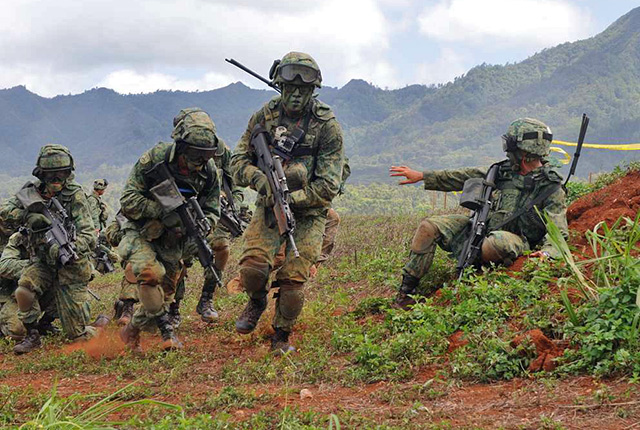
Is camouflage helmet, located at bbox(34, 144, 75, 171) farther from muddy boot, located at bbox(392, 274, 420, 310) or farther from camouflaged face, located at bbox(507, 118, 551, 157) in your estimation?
camouflaged face, located at bbox(507, 118, 551, 157)

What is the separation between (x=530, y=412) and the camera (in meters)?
4.27

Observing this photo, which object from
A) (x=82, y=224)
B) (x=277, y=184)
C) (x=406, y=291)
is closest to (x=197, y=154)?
(x=277, y=184)

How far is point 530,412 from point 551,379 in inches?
21.7

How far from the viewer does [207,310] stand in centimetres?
886

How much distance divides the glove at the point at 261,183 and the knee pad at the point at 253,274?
1.93 feet

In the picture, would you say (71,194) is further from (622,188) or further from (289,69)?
(622,188)

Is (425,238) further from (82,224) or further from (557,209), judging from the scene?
(82,224)

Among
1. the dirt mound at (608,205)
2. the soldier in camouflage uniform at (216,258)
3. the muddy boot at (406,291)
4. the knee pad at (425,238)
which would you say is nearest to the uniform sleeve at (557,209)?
the dirt mound at (608,205)

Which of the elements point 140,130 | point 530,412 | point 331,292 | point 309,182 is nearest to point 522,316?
point 530,412

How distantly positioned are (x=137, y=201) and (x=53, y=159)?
150cm

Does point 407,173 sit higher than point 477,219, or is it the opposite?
point 407,173

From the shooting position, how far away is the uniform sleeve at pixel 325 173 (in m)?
6.75

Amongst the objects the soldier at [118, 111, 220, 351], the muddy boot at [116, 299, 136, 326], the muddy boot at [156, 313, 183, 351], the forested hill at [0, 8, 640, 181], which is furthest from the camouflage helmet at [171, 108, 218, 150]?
the forested hill at [0, 8, 640, 181]

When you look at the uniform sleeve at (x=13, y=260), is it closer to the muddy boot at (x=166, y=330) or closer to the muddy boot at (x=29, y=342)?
the muddy boot at (x=29, y=342)
